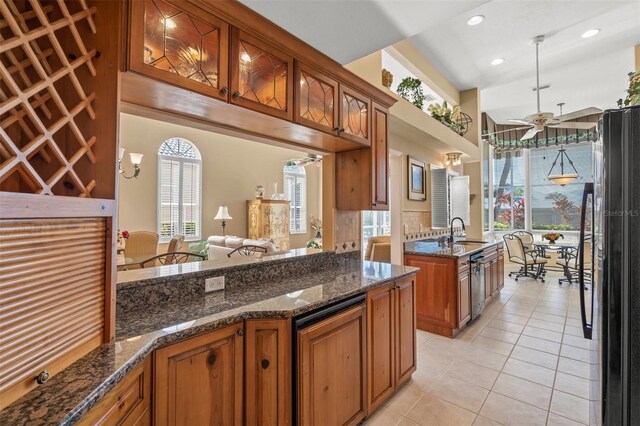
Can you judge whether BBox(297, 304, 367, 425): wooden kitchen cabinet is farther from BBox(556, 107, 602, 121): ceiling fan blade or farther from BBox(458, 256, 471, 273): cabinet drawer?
BBox(556, 107, 602, 121): ceiling fan blade

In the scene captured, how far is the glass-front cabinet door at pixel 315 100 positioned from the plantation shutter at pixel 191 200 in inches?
220

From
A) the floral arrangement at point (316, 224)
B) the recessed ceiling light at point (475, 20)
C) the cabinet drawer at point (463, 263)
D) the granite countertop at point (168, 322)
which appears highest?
the recessed ceiling light at point (475, 20)

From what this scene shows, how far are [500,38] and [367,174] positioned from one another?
10.6 ft

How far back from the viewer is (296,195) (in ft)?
30.2

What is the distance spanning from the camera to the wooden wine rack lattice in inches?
30.9

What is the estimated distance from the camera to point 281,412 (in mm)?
1434

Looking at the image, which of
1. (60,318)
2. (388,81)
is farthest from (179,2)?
(388,81)

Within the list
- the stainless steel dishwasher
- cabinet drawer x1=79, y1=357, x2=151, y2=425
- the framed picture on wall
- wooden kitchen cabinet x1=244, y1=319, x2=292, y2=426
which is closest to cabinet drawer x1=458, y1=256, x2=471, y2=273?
the stainless steel dishwasher

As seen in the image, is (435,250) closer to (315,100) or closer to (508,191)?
(315,100)

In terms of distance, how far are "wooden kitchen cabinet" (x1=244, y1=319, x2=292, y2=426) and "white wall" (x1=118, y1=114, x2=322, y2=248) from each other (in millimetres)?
4944

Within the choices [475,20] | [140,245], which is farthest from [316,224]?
[475,20]

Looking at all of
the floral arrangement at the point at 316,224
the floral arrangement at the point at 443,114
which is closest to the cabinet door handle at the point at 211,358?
the floral arrangement at the point at 443,114

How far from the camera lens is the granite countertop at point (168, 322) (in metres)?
0.75

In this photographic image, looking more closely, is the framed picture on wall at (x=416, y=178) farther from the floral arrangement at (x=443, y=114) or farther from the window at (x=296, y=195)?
the window at (x=296, y=195)
